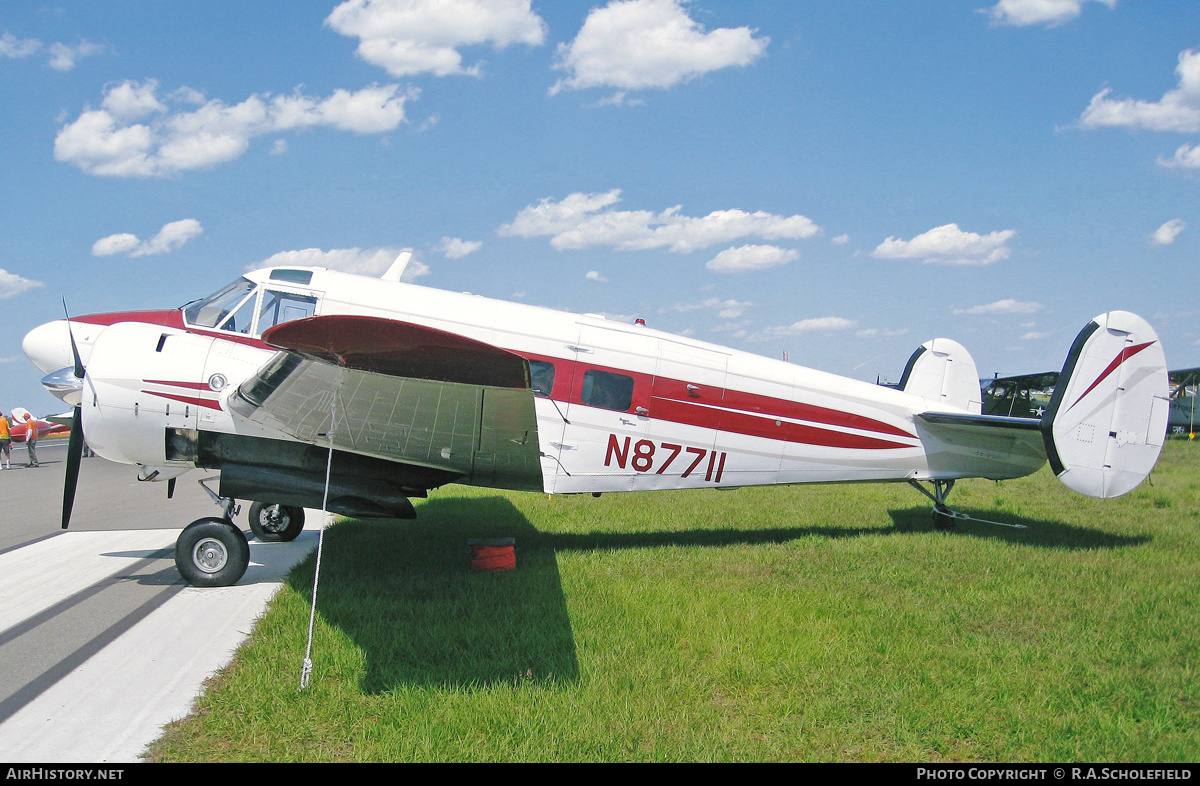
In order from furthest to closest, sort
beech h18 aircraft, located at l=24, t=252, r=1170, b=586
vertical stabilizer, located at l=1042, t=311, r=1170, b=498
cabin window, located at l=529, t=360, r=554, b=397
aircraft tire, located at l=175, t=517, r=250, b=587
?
vertical stabilizer, located at l=1042, t=311, r=1170, b=498, cabin window, located at l=529, t=360, r=554, b=397, aircraft tire, located at l=175, t=517, r=250, b=587, beech h18 aircraft, located at l=24, t=252, r=1170, b=586

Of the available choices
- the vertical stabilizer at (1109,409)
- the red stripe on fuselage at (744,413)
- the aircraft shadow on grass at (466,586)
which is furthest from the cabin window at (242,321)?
the vertical stabilizer at (1109,409)

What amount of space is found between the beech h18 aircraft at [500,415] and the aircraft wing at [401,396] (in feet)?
0.10

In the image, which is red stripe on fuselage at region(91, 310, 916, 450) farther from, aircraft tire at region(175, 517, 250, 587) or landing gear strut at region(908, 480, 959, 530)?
aircraft tire at region(175, 517, 250, 587)

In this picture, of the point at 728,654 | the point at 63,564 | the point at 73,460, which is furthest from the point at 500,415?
the point at 63,564

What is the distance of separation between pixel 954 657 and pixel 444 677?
363 cm

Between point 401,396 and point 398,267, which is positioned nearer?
point 401,396

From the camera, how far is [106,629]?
5.88 m

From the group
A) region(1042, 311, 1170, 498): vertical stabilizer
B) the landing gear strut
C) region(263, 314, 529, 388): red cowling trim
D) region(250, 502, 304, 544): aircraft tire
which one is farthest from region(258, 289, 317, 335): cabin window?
region(1042, 311, 1170, 498): vertical stabilizer

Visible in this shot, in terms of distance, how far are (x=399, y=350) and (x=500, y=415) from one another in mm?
1603

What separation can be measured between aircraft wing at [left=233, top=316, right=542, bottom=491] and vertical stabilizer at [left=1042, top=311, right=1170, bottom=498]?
6.36 m

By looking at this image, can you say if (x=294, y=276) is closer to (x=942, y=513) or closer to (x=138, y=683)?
(x=138, y=683)

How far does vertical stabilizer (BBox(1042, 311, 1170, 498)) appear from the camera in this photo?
8555 mm
